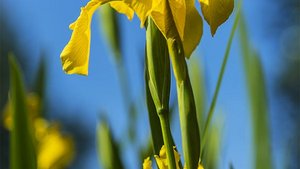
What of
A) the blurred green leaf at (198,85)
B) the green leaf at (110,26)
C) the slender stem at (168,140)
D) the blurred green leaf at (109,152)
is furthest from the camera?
the green leaf at (110,26)

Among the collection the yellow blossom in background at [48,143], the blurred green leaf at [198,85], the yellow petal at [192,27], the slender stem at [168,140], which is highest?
the yellow petal at [192,27]

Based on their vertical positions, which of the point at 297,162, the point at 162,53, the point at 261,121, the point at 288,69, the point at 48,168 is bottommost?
the point at 297,162

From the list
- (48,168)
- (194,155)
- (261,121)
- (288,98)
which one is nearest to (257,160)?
(261,121)

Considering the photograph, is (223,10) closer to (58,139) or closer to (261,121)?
(261,121)

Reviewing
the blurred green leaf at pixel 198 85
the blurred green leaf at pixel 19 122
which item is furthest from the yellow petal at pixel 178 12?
the blurred green leaf at pixel 198 85

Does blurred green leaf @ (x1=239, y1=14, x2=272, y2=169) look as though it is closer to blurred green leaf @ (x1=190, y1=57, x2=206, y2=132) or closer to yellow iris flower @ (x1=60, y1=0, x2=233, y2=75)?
blurred green leaf @ (x1=190, y1=57, x2=206, y2=132)

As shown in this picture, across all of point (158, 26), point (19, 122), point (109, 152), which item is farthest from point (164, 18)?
point (109, 152)

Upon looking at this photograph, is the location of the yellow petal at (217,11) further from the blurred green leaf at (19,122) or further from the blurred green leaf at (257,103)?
the blurred green leaf at (257,103)

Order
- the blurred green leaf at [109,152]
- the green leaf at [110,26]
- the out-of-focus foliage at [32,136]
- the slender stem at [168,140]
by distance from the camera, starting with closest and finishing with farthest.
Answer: the slender stem at [168,140]
the out-of-focus foliage at [32,136]
the blurred green leaf at [109,152]
the green leaf at [110,26]
